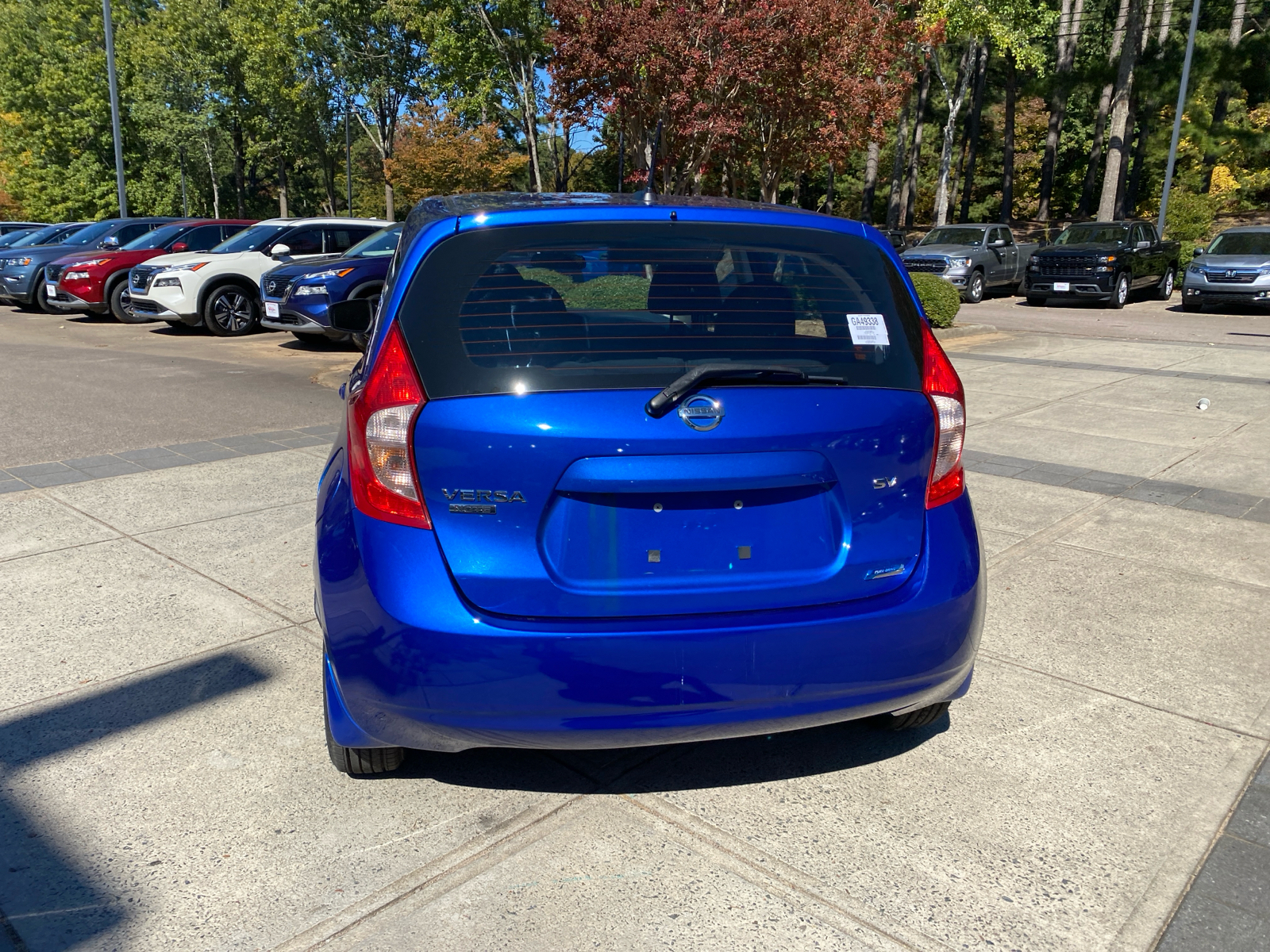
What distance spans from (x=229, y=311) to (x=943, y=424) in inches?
572

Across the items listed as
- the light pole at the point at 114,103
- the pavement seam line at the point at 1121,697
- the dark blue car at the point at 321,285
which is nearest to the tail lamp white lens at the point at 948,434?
the pavement seam line at the point at 1121,697

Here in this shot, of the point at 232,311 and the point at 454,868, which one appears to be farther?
the point at 232,311

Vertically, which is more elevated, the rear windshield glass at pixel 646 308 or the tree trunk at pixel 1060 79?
the tree trunk at pixel 1060 79

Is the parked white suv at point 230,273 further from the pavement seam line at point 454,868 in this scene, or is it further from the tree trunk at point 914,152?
the tree trunk at point 914,152

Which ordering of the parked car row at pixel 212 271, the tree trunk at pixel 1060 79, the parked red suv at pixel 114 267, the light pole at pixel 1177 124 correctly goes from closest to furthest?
1. the parked car row at pixel 212 271
2. the parked red suv at pixel 114 267
3. the light pole at pixel 1177 124
4. the tree trunk at pixel 1060 79

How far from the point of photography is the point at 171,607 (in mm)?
4457

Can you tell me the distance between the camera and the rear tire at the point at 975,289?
2242cm

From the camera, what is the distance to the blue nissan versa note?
2539 millimetres

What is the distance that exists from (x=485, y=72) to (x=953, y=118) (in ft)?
48.1

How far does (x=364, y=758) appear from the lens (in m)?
3.05

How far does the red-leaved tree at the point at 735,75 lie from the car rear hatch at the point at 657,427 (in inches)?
609

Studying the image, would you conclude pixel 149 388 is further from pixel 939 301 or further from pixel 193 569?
pixel 939 301

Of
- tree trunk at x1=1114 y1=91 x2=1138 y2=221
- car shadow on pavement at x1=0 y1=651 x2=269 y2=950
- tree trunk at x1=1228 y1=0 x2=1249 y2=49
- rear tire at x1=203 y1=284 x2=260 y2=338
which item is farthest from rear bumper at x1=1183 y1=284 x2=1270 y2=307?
tree trunk at x1=1228 y1=0 x2=1249 y2=49

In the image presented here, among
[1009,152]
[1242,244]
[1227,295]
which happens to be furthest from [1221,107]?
[1227,295]
